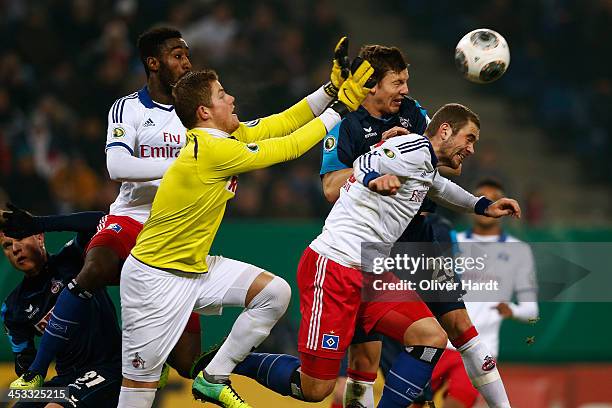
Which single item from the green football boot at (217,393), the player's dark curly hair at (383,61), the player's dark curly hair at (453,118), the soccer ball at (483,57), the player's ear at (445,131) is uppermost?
the soccer ball at (483,57)

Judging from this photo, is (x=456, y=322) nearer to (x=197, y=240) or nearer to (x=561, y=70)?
(x=197, y=240)

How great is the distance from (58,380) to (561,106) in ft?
27.6

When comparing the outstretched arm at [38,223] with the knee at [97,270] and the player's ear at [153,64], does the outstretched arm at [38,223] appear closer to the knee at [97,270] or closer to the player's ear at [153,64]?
the knee at [97,270]

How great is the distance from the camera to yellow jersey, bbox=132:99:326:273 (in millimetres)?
5570

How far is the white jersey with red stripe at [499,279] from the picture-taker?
7.50 m

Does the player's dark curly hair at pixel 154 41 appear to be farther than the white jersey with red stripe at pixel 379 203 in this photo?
Yes

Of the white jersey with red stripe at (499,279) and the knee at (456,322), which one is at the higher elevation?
the white jersey with red stripe at (499,279)

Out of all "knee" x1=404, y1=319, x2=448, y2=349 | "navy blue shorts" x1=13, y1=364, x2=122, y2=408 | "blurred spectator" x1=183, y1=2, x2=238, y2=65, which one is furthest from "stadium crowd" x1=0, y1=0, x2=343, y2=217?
"knee" x1=404, y1=319, x2=448, y2=349

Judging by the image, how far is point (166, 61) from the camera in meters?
6.38

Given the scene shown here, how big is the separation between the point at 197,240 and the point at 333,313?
2.59 ft

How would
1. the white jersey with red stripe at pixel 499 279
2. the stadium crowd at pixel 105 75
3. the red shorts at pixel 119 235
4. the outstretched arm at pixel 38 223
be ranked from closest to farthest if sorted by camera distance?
the red shorts at pixel 119 235
the outstretched arm at pixel 38 223
the white jersey with red stripe at pixel 499 279
the stadium crowd at pixel 105 75

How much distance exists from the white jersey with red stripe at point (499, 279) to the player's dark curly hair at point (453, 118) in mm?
1639

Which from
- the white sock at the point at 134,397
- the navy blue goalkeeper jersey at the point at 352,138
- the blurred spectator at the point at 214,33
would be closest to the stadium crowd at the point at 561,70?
the blurred spectator at the point at 214,33

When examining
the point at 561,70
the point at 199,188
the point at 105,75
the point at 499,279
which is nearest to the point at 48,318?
the point at 199,188
